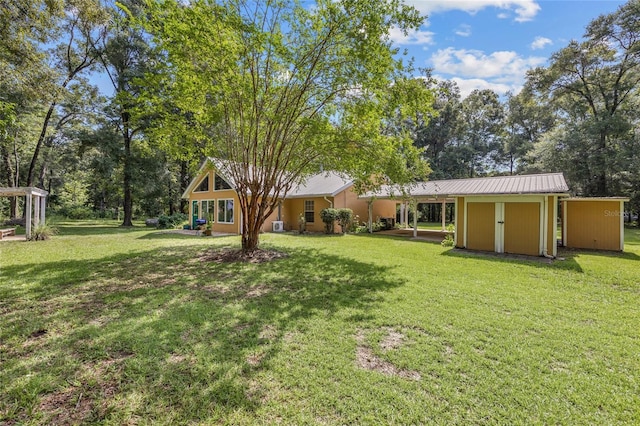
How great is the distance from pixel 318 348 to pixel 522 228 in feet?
30.1

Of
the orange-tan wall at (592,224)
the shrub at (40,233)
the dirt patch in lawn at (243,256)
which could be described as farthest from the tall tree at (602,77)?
the shrub at (40,233)

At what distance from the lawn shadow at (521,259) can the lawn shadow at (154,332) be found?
12.8ft

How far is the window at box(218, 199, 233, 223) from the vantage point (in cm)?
1632

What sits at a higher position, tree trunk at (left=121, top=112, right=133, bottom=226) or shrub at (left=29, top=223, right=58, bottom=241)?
tree trunk at (left=121, top=112, right=133, bottom=226)

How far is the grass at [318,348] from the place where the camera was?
238 cm

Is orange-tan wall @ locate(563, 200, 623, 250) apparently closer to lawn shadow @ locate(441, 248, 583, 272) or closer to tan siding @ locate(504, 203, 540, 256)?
lawn shadow @ locate(441, 248, 583, 272)

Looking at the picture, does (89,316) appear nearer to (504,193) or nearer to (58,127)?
(504,193)

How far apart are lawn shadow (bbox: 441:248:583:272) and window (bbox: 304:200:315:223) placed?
27.7 ft

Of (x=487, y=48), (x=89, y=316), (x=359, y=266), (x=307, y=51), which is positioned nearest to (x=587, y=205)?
(x=487, y=48)

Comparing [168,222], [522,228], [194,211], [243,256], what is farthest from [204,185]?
[522,228]

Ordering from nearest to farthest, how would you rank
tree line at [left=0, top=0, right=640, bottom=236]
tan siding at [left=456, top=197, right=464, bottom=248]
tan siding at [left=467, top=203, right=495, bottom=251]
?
1. tree line at [left=0, top=0, right=640, bottom=236]
2. tan siding at [left=467, top=203, right=495, bottom=251]
3. tan siding at [left=456, top=197, right=464, bottom=248]

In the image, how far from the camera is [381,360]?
123 inches

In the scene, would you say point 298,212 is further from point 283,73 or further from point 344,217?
point 283,73

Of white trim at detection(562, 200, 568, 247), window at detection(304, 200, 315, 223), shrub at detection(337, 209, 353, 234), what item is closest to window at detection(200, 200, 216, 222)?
window at detection(304, 200, 315, 223)
